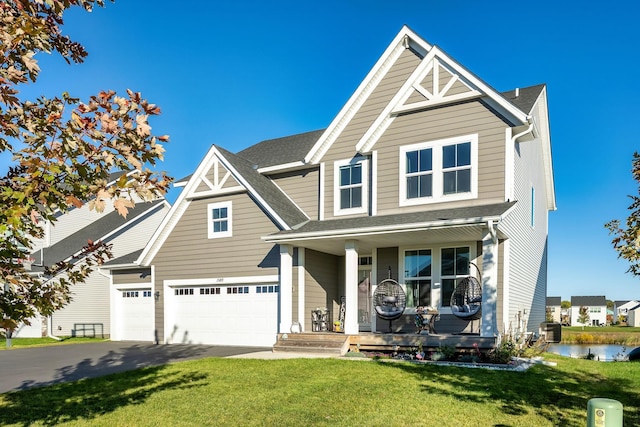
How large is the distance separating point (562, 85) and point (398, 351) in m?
12.5

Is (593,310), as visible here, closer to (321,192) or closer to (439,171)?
(321,192)

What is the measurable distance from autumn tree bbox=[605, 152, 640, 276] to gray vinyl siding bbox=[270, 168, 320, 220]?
35.3ft

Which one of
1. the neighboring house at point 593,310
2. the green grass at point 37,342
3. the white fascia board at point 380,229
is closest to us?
the white fascia board at point 380,229

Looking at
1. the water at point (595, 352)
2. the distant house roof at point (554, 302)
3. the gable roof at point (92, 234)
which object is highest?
the gable roof at point (92, 234)

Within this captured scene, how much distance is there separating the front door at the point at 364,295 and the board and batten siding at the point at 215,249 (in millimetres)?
2837

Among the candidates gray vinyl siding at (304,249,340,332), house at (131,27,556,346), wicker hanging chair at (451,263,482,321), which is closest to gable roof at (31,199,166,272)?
house at (131,27,556,346)

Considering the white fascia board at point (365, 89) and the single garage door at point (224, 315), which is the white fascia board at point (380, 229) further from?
the white fascia board at point (365, 89)

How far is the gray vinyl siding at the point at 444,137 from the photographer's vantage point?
1255cm

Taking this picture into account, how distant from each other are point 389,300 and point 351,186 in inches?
155

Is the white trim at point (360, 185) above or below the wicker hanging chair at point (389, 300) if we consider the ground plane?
above

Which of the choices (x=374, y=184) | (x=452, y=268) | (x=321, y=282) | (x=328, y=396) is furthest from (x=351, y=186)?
(x=328, y=396)

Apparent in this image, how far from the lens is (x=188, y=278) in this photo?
1680 centimetres

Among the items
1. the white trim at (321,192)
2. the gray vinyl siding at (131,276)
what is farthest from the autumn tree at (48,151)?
the gray vinyl siding at (131,276)

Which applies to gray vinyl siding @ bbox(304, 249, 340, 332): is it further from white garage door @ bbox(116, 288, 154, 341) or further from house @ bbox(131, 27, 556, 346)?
white garage door @ bbox(116, 288, 154, 341)
